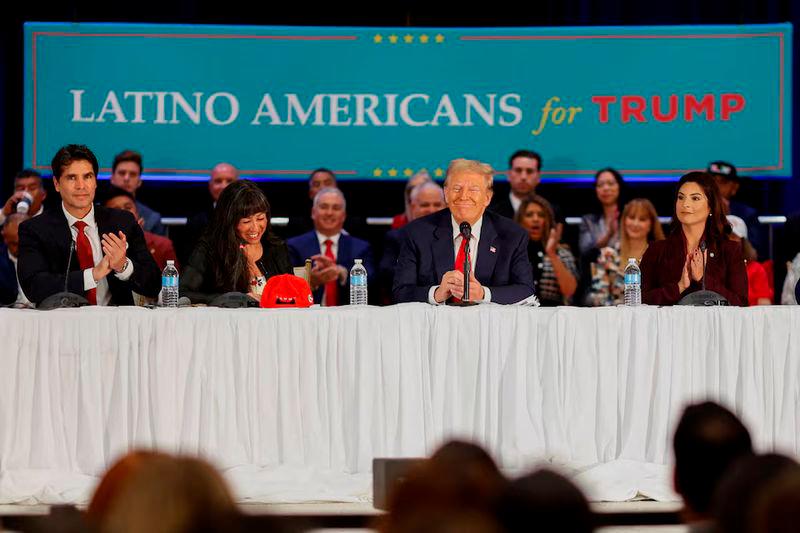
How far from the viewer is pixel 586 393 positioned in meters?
4.45

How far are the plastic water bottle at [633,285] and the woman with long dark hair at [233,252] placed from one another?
1468mm

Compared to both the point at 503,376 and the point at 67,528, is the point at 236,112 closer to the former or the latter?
the point at 503,376

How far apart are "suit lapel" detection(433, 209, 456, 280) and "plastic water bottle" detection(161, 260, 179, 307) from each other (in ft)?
3.54

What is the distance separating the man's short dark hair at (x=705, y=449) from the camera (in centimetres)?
216

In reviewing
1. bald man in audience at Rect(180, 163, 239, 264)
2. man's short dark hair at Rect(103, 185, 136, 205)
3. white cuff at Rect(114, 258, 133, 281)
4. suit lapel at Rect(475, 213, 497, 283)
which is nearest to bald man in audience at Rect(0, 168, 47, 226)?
man's short dark hair at Rect(103, 185, 136, 205)

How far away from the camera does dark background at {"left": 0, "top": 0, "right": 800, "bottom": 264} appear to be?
8.29 m

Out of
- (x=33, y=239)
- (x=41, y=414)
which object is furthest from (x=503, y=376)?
(x=33, y=239)

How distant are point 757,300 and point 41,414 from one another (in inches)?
144

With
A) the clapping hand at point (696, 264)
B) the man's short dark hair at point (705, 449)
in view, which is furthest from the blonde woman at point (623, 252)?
the man's short dark hair at point (705, 449)

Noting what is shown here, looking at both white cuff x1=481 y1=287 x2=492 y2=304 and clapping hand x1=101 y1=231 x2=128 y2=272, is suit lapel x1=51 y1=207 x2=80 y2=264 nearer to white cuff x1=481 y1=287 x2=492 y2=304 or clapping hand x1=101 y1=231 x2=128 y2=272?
clapping hand x1=101 y1=231 x2=128 y2=272

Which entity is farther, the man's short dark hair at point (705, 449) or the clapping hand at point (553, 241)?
the clapping hand at point (553, 241)

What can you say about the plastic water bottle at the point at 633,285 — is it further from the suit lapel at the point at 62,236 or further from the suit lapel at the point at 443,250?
the suit lapel at the point at 62,236

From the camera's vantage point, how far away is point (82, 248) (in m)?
5.16

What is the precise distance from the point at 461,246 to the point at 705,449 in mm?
3253
